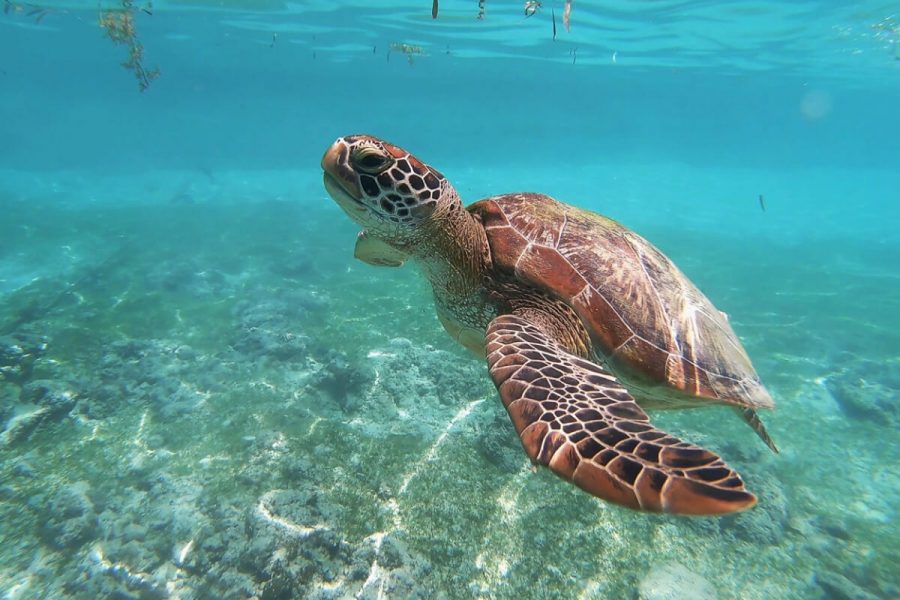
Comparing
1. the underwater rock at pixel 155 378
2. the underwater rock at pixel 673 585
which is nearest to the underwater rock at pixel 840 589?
the underwater rock at pixel 673 585

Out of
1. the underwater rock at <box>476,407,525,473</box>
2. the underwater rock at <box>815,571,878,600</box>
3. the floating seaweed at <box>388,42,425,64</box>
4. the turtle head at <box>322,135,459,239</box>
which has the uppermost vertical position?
the floating seaweed at <box>388,42,425,64</box>

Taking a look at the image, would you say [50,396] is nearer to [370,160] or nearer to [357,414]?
[357,414]

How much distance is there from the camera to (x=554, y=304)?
9.50ft

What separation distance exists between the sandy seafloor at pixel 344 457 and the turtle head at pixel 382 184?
2941 millimetres

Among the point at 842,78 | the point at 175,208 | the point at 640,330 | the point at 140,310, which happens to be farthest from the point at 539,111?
the point at 640,330

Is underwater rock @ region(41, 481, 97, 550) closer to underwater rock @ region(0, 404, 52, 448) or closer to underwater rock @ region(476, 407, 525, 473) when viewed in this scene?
underwater rock @ region(0, 404, 52, 448)

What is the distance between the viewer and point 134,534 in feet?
13.9

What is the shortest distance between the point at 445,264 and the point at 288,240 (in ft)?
42.5

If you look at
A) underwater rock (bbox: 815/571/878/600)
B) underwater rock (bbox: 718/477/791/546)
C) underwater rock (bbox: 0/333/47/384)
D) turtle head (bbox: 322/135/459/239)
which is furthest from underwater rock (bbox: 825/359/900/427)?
underwater rock (bbox: 0/333/47/384)

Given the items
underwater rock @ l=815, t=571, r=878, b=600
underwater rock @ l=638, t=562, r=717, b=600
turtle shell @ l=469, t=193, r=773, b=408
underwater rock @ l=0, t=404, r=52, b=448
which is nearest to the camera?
turtle shell @ l=469, t=193, r=773, b=408

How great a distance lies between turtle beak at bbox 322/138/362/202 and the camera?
2.56 metres

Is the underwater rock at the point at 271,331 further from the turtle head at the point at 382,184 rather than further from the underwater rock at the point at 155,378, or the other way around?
the turtle head at the point at 382,184

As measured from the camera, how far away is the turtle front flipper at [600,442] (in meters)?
1.33

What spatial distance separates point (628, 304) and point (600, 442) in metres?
1.43
